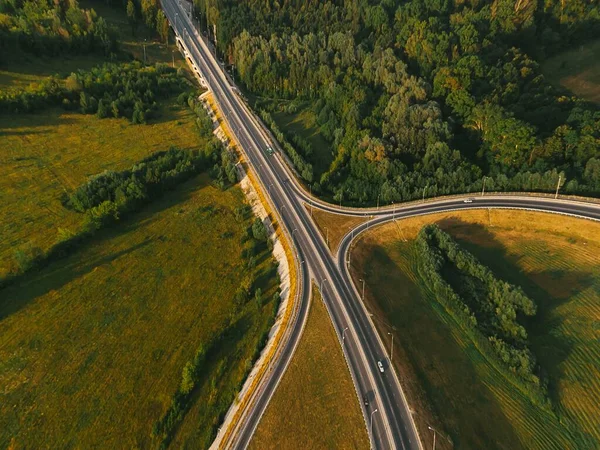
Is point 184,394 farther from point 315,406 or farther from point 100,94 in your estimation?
point 100,94

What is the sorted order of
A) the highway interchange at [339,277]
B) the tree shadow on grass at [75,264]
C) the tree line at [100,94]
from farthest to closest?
the tree line at [100,94]
the tree shadow on grass at [75,264]
the highway interchange at [339,277]

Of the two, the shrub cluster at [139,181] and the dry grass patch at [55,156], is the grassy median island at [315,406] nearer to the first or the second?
the shrub cluster at [139,181]

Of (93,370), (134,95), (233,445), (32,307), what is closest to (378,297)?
(233,445)

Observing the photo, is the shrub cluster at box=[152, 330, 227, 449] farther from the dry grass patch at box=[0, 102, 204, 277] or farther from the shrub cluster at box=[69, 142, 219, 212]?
the dry grass patch at box=[0, 102, 204, 277]

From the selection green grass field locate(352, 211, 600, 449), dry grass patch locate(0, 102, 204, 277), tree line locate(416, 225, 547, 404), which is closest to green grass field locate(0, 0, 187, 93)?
dry grass patch locate(0, 102, 204, 277)

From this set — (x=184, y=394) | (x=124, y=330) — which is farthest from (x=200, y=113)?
(x=184, y=394)

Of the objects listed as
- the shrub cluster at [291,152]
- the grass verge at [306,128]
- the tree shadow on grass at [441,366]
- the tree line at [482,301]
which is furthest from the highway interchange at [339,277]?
the tree line at [482,301]

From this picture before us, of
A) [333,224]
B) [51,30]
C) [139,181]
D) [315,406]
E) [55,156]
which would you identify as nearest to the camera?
[315,406]
